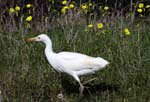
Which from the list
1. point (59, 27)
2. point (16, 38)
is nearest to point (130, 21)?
point (59, 27)

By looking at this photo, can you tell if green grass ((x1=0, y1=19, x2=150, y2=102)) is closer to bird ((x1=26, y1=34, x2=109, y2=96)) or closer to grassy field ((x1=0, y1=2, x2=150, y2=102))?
grassy field ((x1=0, y1=2, x2=150, y2=102))

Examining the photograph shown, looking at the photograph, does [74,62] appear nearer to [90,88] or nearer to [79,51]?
[90,88]

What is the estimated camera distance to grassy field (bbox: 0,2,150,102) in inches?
289

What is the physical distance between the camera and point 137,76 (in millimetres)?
7578

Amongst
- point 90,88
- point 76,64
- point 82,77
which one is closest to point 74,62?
point 76,64

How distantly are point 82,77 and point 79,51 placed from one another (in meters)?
0.77

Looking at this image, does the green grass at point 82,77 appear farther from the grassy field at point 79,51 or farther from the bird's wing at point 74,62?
the bird's wing at point 74,62

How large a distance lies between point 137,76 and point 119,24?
1905 mm

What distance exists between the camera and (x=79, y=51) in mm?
8477

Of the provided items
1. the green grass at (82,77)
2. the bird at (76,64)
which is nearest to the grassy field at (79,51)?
the green grass at (82,77)

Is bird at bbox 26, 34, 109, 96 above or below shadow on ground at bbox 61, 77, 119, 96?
above

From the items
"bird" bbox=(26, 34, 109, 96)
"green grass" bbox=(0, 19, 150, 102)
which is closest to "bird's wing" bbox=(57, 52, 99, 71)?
"bird" bbox=(26, 34, 109, 96)

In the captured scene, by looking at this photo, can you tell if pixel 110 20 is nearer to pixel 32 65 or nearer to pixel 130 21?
pixel 130 21

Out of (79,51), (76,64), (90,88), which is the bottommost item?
(90,88)
